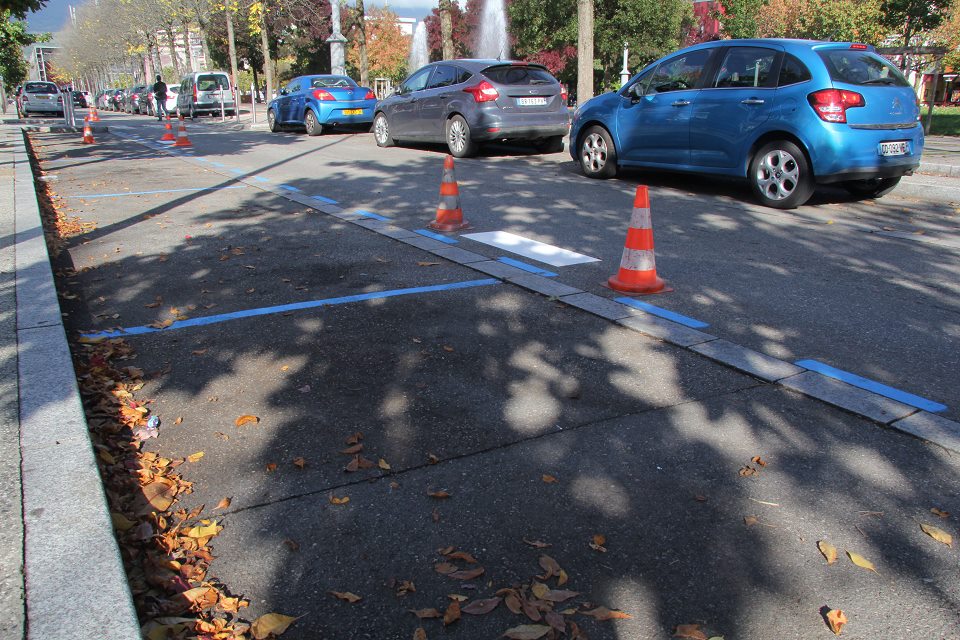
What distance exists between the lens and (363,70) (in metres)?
32.2

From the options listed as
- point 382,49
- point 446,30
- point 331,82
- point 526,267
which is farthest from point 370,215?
point 382,49

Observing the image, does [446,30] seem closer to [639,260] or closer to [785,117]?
[785,117]

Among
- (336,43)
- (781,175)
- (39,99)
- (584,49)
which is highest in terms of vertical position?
(336,43)

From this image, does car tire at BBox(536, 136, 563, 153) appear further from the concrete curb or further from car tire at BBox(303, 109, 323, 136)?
the concrete curb

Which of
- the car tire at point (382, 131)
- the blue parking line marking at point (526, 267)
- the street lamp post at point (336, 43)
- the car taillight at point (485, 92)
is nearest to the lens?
the blue parking line marking at point (526, 267)

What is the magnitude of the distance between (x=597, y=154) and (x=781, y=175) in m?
3.09

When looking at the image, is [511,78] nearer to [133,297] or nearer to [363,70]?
[133,297]

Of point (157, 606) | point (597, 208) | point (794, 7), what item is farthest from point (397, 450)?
point (794, 7)

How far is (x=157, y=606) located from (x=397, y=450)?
1.18 metres

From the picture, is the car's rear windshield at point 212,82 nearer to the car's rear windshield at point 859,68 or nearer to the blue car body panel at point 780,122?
the blue car body panel at point 780,122

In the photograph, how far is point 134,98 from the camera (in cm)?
5144

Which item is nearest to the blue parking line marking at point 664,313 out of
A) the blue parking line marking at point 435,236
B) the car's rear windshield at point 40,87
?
the blue parking line marking at point 435,236

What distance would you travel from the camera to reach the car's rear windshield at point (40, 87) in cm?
3741

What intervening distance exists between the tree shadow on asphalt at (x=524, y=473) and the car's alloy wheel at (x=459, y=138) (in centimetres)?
883
